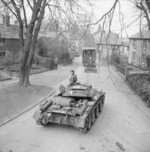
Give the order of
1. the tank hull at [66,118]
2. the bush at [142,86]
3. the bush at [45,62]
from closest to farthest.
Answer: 1. the tank hull at [66,118]
2. the bush at [142,86]
3. the bush at [45,62]

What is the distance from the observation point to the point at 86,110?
32.0ft

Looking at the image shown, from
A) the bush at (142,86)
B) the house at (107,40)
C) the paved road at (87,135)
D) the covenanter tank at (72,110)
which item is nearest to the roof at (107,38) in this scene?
the house at (107,40)

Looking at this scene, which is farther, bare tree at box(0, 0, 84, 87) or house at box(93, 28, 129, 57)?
bare tree at box(0, 0, 84, 87)

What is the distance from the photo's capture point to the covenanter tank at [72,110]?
9.42m

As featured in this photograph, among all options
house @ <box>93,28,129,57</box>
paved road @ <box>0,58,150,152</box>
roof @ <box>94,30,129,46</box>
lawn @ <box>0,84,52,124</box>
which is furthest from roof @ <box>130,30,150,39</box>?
lawn @ <box>0,84,52,124</box>

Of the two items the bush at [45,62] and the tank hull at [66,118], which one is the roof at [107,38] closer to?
the tank hull at [66,118]

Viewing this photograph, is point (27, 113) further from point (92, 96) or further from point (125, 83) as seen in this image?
point (125, 83)

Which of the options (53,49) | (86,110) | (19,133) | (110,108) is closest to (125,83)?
(110,108)

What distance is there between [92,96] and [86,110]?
157 centimetres

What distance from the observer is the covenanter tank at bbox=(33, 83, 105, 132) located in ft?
30.9

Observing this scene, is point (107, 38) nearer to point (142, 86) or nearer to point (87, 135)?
point (87, 135)

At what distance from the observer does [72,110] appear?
31.6ft

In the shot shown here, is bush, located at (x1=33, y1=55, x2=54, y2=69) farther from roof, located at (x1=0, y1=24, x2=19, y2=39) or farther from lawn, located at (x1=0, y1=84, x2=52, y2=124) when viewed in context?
lawn, located at (x1=0, y1=84, x2=52, y2=124)

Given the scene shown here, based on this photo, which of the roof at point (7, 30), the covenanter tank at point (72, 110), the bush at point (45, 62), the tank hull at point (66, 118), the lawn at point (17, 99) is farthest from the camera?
the bush at point (45, 62)
